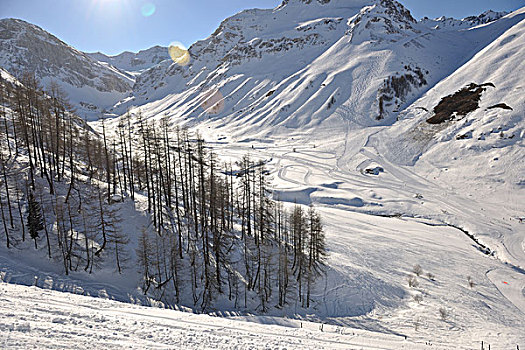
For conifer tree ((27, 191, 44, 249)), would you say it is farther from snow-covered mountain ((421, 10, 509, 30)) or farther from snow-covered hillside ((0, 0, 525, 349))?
snow-covered mountain ((421, 10, 509, 30))

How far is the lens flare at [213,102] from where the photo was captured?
13900 centimetres

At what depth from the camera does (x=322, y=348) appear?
1430cm

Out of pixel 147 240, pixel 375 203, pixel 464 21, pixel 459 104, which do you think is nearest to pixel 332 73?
pixel 459 104

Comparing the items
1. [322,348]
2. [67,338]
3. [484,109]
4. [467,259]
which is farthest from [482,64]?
[67,338]

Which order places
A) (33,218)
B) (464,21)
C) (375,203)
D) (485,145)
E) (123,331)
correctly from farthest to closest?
(464,21)
(485,145)
(375,203)
(33,218)
(123,331)

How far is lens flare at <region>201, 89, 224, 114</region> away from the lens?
139000mm

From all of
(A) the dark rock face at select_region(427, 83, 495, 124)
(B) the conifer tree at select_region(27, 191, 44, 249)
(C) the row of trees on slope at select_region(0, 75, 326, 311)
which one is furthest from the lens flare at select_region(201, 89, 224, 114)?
(B) the conifer tree at select_region(27, 191, 44, 249)

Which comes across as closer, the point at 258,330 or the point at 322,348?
the point at 322,348

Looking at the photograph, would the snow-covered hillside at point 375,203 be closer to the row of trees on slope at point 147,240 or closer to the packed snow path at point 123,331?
the packed snow path at point 123,331

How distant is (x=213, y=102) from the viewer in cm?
14562

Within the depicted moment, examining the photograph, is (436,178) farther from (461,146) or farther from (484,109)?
→ (484,109)

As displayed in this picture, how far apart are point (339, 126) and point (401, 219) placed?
52.5 meters

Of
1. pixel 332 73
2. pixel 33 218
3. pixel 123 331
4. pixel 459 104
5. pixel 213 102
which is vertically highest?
pixel 332 73

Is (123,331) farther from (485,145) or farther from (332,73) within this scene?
(332,73)
